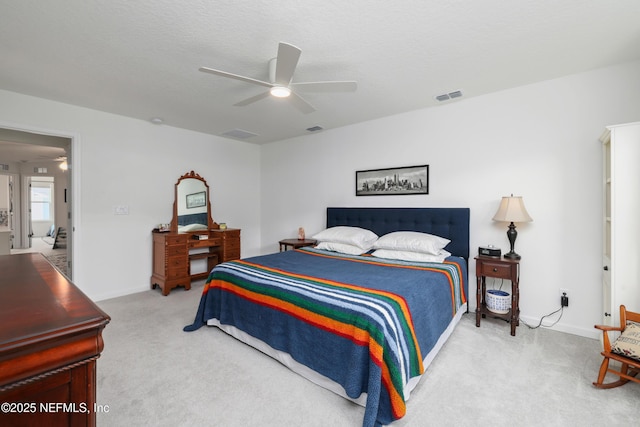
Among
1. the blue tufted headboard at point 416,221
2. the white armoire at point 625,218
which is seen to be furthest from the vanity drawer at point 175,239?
the white armoire at point 625,218

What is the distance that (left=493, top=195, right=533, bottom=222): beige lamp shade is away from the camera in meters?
2.85

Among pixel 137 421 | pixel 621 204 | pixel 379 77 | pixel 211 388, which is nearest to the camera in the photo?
pixel 137 421

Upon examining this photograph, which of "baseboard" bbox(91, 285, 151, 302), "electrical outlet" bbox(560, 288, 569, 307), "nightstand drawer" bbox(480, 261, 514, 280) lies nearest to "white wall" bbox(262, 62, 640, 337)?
"electrical outlet" bbox(560, 288, 569, 307)

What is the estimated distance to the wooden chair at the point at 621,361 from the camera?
6.15ft

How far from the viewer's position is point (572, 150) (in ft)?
9.34

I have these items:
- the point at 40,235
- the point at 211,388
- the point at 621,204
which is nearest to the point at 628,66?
the point at 621,204

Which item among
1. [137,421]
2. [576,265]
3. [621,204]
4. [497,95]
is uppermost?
[497,95]

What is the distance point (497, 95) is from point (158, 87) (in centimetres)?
370

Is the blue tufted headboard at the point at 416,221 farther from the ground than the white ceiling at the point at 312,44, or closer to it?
closer to it

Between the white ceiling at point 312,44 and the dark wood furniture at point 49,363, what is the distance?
1.93 m

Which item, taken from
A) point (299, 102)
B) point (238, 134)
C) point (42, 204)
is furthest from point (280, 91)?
point (42, 204)

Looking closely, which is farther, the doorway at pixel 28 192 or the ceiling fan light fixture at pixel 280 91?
the doorway at pixel 28 192

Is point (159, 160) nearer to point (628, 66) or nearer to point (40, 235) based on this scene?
point (628, 66)

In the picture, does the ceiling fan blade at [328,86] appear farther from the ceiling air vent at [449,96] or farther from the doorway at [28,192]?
the doorway at [28,192]
